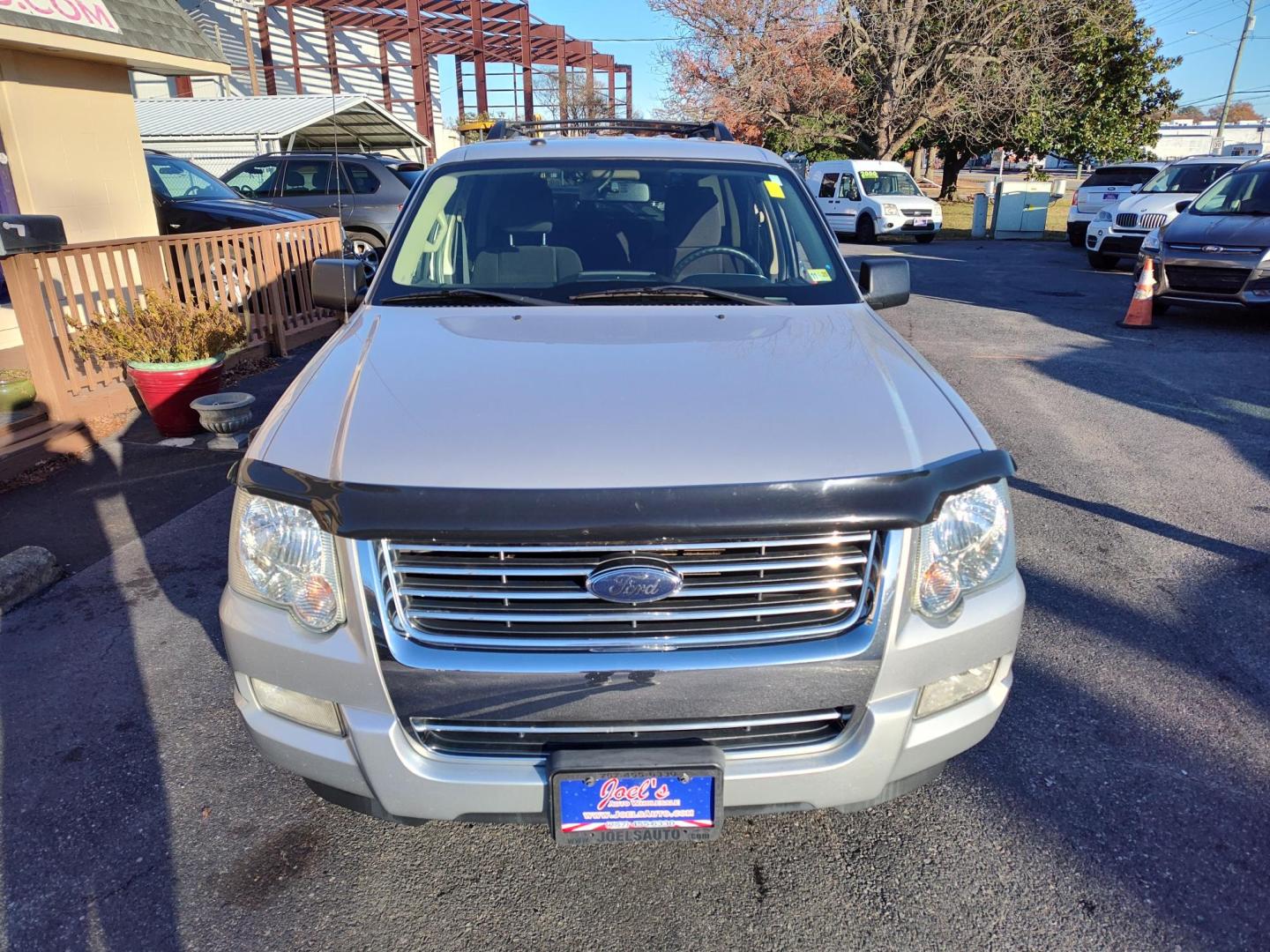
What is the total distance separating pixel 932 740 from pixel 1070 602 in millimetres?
2210

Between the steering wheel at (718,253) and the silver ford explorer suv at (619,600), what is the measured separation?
127 centimetres

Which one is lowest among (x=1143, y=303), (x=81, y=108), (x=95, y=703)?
(x=95, y=703)

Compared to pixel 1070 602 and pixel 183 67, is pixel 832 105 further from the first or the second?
pixel 1070 602

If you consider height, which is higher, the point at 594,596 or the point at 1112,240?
the point at 594,596

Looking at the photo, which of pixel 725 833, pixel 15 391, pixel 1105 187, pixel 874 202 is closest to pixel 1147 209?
pixel 1105 187

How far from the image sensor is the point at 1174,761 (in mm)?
2973

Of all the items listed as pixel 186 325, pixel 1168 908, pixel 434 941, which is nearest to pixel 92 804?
pixel 434 941

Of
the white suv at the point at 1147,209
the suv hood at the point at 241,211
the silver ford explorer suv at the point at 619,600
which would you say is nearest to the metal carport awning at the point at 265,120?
the suv hood at the point at 241,211

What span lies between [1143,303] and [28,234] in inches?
430

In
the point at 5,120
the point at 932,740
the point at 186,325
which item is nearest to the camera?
the point at 932,740

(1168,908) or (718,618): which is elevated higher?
(718,618)

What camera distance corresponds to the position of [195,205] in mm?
10430

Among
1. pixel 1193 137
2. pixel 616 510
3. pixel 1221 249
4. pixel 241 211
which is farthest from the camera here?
pixel 1193 137

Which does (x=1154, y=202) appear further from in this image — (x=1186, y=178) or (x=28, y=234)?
(x=28, y=234)
